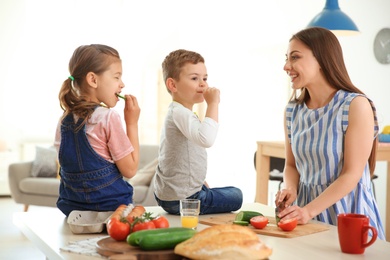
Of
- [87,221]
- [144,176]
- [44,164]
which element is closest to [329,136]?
[87,221]

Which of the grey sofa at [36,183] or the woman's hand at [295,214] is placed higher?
the woman's hand at [295,214]

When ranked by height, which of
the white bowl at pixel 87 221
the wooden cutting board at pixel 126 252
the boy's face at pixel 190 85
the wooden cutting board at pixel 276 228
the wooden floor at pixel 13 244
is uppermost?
the boy's face at pixel 190 85

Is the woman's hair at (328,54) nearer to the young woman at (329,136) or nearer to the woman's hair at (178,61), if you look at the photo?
the young woman at (329,136)

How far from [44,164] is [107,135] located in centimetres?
457

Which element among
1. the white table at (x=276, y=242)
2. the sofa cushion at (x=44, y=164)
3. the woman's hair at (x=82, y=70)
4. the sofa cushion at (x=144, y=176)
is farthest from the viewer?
the sofa cushion at (x=44, y=164)

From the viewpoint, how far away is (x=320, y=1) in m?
5.96

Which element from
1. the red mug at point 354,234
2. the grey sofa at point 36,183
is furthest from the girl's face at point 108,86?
the grey sofa at point 36,183

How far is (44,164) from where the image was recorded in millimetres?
6203

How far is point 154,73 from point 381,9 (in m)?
3.57

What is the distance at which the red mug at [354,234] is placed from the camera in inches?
56.6

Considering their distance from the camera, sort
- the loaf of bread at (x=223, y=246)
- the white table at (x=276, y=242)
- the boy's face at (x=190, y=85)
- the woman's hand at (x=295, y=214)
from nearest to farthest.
Result: the loaf of bread at (x=223, y=246), the white table at (x=276, y=242), the woman's hand at (x=295, y=214), the boy's face at (x=190, y=85)

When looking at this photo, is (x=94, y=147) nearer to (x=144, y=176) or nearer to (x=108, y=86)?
(x=108, y=86)

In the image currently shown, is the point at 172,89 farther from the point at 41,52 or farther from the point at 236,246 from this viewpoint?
the point at 41,52

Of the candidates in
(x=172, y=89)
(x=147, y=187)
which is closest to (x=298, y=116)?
(x=172, y=89)
